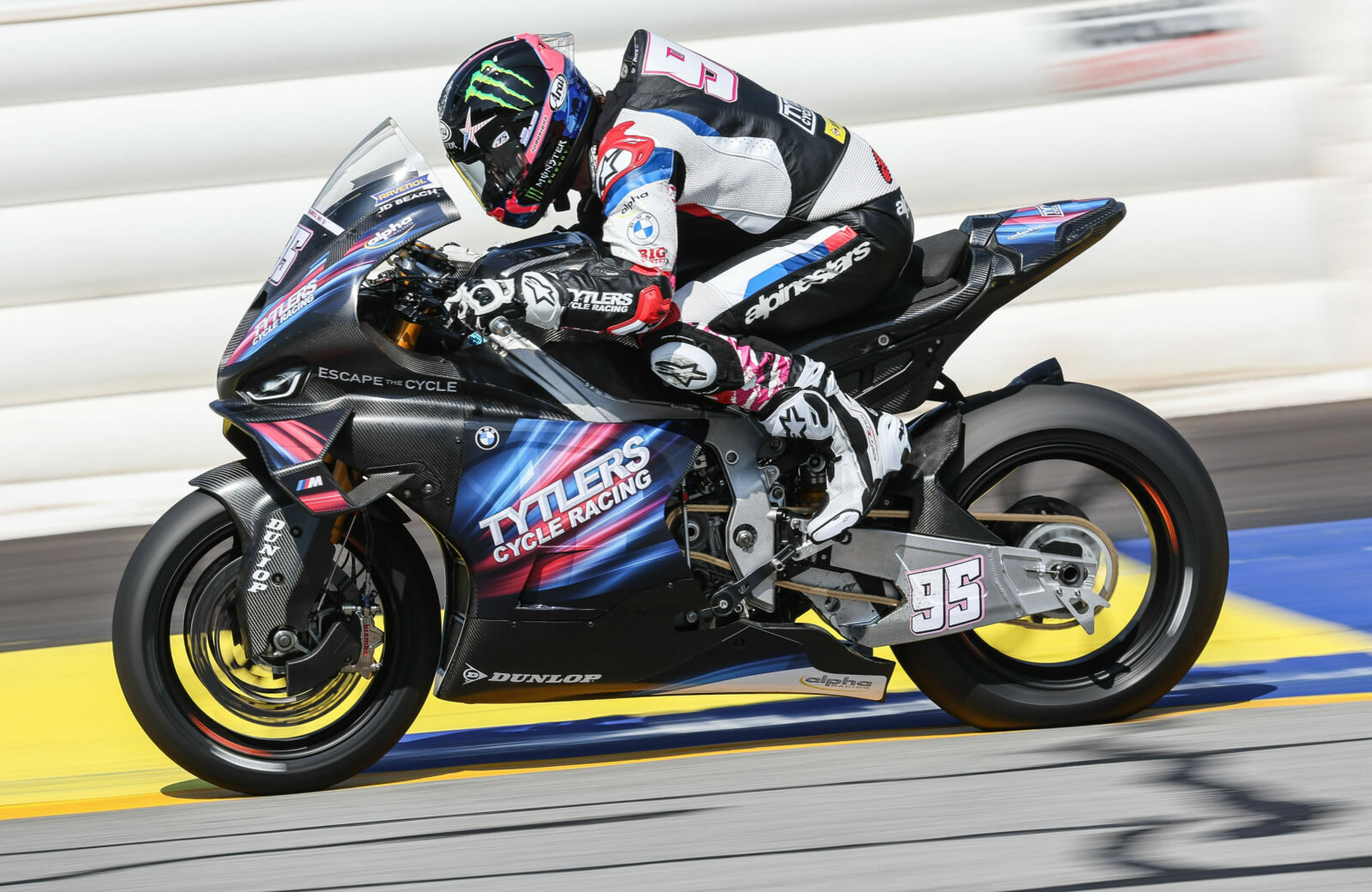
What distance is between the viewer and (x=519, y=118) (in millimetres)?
3576

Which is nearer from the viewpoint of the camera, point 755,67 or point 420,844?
point 420,844

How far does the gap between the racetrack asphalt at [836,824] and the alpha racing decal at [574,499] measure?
0.61 meters

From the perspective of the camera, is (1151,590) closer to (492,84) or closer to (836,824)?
(836,824)

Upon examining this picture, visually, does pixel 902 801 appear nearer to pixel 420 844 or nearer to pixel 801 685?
pixel 801 685

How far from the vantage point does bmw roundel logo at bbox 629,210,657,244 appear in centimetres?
348

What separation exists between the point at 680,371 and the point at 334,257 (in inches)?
34.0

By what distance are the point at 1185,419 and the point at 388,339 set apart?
15.9 feet

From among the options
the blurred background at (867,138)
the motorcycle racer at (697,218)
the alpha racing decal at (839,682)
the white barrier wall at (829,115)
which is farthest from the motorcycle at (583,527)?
the white barrier wall at (829,115)

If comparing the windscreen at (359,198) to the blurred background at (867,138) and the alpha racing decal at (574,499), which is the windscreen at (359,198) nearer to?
the alpha racing decal at (574,499)

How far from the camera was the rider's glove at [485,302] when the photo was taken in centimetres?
340

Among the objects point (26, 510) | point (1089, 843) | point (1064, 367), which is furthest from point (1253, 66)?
point (26, 510)

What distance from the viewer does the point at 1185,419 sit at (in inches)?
290

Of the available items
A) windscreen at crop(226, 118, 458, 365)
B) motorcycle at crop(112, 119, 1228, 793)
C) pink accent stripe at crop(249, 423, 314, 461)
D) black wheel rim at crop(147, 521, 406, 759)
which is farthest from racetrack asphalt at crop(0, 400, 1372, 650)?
windscreen at crop(226, 118, 458, 365)

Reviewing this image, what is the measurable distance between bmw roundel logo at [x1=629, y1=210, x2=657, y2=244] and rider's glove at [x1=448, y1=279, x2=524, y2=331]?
30cm
